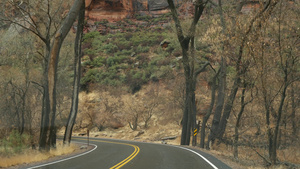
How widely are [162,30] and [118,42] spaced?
1282cm

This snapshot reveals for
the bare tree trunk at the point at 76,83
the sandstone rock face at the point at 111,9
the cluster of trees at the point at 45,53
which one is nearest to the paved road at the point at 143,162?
the cluster of trees at the point at 45,53

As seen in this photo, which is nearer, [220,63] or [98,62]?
[220,63]

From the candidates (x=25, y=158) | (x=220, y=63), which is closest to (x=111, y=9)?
(x=220, y=63)

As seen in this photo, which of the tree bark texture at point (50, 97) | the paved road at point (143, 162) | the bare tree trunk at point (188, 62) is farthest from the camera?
the bare tree trunk at point (188, 62)

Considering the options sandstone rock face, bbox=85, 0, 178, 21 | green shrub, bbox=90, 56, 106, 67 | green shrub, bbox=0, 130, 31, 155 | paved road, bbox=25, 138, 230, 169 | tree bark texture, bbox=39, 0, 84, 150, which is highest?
sandstone rock face, bbox=85, 0, 178, 21

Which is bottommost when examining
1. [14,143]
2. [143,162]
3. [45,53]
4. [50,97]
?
[14,143]

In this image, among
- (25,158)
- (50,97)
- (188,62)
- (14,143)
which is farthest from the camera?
(188,62)

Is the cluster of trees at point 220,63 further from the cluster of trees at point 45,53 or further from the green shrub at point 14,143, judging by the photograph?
the green shrub at point 14,143

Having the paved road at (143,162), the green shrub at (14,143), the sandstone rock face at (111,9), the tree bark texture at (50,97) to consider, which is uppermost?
the sandstone rock face at (111,9)

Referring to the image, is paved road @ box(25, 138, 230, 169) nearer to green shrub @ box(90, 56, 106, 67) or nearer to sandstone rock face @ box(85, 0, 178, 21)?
A: green shrub @ box(90, 56, 106, 67)

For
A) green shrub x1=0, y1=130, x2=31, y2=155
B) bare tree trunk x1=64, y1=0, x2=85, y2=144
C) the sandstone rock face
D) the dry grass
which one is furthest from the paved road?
the sandstone rock face

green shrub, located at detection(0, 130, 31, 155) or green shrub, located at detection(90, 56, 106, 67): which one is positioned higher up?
green shrub, located at detection(90, 56, 106, 67)

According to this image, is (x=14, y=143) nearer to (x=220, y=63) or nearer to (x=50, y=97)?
(x=50, y=97)

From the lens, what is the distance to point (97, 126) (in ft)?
136
